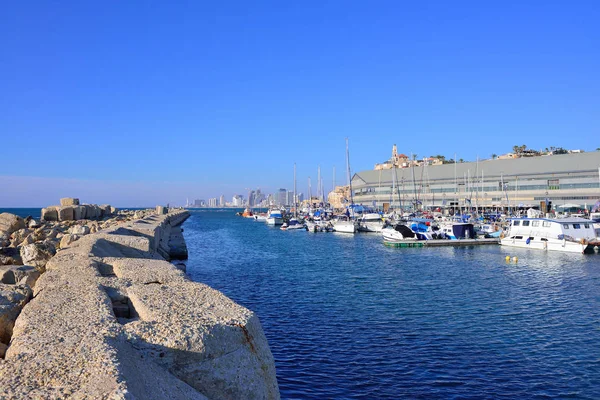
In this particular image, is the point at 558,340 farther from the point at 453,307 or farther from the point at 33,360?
the point at 33,360

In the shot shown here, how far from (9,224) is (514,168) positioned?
98.4 metres

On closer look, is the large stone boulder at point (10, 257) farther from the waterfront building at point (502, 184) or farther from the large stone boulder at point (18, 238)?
the waterfront building at point (502, 184)

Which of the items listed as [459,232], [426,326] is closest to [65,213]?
[459,232]

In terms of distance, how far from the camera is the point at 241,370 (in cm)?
791

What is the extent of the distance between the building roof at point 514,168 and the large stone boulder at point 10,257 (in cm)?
9587

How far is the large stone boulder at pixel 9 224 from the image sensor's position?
34.9m

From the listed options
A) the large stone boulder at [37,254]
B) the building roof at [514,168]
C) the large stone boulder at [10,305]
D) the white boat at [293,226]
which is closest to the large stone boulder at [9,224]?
the large stone boulder at [37,254]

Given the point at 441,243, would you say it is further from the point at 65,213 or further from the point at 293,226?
the point at 65,213

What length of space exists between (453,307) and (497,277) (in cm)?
1030

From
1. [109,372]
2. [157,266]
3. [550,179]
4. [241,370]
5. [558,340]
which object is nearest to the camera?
[109,372]

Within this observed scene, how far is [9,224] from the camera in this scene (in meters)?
35.8

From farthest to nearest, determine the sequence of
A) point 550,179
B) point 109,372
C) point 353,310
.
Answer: point 550,179 → point 353,310 → point 109,372

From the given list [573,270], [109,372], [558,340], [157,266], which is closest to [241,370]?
[109,372]

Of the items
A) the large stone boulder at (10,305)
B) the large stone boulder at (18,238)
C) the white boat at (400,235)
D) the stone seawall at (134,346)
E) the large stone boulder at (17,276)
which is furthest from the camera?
the white boat at (400,235)
